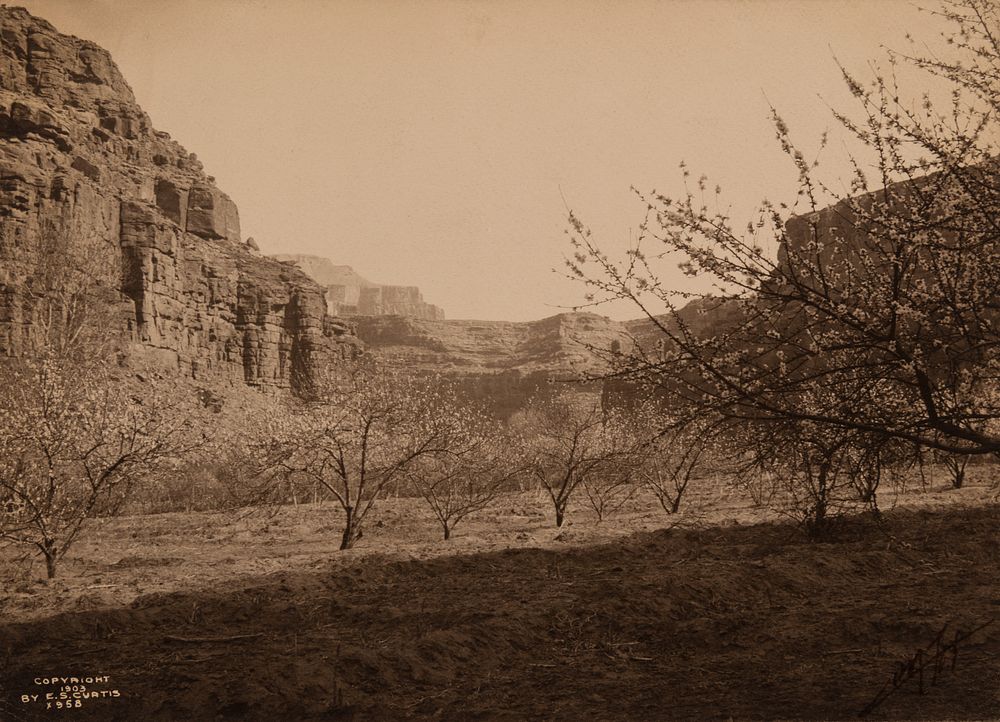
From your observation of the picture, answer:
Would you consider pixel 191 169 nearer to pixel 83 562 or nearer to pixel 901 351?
pixel 83 562

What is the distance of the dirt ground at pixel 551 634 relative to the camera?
15.1ft

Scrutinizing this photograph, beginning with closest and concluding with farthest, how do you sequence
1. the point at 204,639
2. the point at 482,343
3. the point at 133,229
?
the point at 204,639 → the point at 133,229 → the point at 482,343

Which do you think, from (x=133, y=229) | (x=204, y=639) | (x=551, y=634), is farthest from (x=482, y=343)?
(x=551, y=634)

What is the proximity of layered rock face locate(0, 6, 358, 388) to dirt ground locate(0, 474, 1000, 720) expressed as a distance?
37692 millimetres

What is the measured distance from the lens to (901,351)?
4660 millimetres

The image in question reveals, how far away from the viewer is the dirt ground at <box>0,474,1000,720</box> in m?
4.61

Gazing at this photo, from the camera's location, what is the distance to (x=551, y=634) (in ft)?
21.3

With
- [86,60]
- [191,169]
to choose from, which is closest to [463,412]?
[86,60]

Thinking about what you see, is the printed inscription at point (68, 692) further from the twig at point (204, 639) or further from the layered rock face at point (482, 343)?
the layered rock face at point (482, 343)

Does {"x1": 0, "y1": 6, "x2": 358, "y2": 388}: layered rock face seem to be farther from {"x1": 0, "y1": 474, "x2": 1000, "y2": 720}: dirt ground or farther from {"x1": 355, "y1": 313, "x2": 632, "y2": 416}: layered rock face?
{"x1": 0, "y1": 474, "x2": 1000, "y2": 720}: dirt ground

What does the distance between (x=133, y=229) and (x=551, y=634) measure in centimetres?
6484

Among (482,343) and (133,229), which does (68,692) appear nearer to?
(133,229)

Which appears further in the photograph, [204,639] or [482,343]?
[482,343]

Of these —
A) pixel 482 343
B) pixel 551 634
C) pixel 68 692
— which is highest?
pixel 482 343
